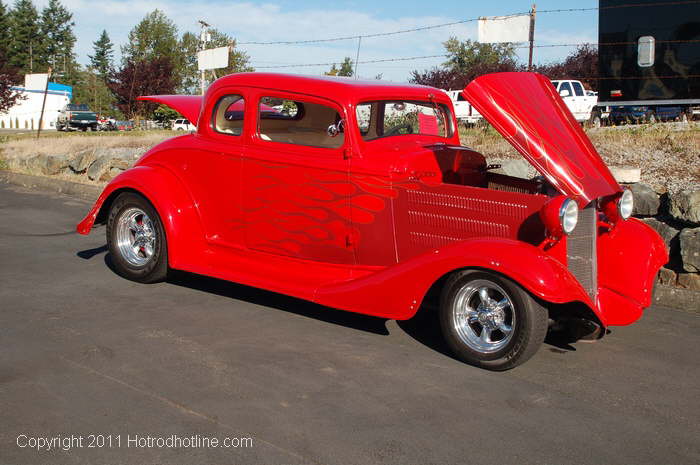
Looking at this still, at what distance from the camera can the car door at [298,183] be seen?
531 centimetres

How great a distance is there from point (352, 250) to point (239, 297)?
1248 mm

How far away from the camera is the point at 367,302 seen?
486 centimetres

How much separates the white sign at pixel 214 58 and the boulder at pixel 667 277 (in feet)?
45.1

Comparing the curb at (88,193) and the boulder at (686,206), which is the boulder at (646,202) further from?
the curb at (88,193)

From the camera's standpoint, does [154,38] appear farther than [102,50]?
No

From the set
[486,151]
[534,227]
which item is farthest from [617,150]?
→ [534,227]

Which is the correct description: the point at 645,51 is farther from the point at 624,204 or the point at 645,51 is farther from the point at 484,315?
the point at 484,315

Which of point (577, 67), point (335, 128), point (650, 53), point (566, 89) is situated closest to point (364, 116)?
point (335, 128)

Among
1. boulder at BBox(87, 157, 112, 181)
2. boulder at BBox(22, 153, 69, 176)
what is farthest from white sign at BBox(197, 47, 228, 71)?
boulder at BBox(87, 157, 112, 181)

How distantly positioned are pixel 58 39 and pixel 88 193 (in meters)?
96.3

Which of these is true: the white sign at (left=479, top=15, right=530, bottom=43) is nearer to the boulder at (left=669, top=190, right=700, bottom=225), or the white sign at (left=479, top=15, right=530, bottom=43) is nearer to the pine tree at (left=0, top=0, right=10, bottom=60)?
the boulder at (left=669, top=190, right=700, bottom=225)

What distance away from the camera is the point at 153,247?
20.7 ft

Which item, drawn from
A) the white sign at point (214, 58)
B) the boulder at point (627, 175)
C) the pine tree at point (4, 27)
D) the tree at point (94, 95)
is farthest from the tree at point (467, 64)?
the pine tree at point (4, 27)

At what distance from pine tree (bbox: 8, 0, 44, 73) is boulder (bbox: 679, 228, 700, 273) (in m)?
94.2
